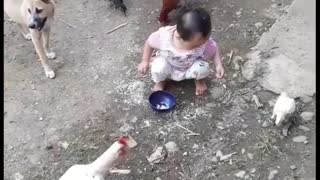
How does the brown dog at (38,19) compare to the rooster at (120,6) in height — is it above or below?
above

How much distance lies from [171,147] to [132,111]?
340mm

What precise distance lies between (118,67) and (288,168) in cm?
118

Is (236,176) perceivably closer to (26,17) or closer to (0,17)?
(26,17)

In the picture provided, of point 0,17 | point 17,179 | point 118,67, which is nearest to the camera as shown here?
point 17,179

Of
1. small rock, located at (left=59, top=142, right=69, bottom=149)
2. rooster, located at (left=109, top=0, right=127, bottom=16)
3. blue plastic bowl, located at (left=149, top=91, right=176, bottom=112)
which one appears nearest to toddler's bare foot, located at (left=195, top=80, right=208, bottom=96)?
A: blue plastic bowl, located at (left=149, top=91, right=176, bottom=112)

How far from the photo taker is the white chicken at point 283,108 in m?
3.05

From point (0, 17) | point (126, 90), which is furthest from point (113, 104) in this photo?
point (0, 17)

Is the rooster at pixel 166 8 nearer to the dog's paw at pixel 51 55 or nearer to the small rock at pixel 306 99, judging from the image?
the dog's paw at pixel 51 55

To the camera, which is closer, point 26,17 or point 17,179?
point 17,179

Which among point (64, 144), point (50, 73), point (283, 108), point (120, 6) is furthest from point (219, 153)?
point (120, 6)

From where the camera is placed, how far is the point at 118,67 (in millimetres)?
3541

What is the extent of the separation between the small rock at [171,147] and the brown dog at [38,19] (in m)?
0.87

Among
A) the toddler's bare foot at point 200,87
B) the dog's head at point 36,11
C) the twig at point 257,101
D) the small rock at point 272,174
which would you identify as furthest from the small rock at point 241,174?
the dog's head at point 36,11

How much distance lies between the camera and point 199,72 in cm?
323
